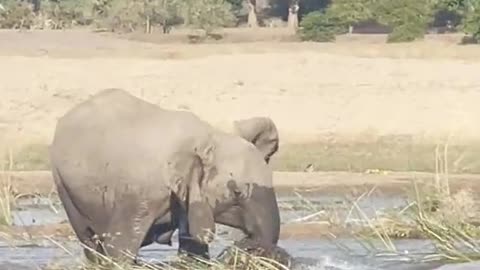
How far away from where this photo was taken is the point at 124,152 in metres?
13.2

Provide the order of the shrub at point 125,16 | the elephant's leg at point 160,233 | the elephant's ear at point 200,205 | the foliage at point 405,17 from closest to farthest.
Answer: the elephant's ear at point 200,205 < the elephant's leg at point 160,233 < the foliage at point 405,17 < the shrub at point 125,16

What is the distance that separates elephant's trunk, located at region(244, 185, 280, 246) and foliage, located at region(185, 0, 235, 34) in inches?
1545

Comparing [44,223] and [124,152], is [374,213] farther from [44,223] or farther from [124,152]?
[124,152]

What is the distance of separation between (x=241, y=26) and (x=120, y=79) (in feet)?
104

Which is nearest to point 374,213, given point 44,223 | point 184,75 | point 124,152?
point 44,223

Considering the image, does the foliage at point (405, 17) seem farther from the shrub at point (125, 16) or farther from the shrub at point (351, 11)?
the shrub at point (125, 16)

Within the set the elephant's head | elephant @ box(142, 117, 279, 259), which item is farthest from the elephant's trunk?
elephant @ box(142, 117, 279, 259)

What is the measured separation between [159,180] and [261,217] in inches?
33.5

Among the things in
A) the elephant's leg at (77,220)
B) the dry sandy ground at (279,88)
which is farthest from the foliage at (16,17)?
the elephant's leg at (77,220)

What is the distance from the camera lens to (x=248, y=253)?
12.8m

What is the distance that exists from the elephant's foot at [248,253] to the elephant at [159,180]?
2.2 inches

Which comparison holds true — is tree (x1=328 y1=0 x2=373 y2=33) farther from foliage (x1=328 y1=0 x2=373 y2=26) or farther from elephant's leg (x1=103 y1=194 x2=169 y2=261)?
elephant's leg (x1=103 y1=194 x2=169 y2=261)

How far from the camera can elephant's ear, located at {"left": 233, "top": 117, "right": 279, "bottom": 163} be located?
13852mm

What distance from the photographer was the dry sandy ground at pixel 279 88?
27.4m
